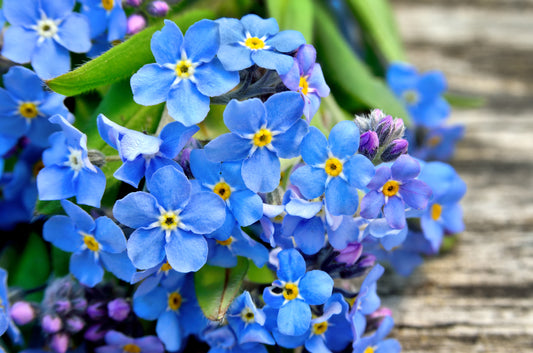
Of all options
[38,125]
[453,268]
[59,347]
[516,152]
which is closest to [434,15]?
[516,152]

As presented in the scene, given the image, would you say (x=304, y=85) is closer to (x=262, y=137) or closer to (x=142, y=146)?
(x=262, y=137)

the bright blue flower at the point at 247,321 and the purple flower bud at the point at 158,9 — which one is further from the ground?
the purple flower bud at the point at 158,9

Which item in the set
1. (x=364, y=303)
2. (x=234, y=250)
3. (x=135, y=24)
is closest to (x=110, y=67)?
(x=135, y=24)

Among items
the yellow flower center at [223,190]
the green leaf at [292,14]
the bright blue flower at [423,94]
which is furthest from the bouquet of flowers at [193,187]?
the bright blue flower at [423,94]

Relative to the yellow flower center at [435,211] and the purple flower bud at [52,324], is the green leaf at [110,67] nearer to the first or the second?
the purple flower bud at [52,324]

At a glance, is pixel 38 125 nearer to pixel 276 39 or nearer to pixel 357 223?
pixel 276 39
